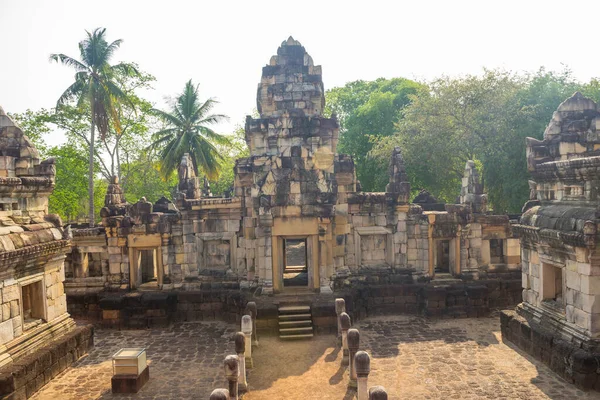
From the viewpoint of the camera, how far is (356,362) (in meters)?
8.58

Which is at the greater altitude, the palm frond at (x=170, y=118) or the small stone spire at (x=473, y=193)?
the palm frond at (x=170, y=118)

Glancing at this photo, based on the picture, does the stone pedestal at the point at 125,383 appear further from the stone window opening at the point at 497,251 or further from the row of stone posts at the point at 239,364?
the stone window opening at the point at 497,251

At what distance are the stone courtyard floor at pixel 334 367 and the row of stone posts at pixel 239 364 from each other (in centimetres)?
29

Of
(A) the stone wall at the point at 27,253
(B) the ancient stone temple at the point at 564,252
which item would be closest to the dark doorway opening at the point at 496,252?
(B) the ancient stone temple at the point at 564,252

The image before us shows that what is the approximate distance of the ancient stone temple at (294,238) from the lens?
1567 centimetres

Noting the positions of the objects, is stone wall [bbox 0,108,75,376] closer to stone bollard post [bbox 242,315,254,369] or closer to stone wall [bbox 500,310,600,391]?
stone bollard post [bbox 242,315,254,369]

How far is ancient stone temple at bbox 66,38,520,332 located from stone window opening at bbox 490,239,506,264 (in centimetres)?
4

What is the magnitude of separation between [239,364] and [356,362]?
9.47ft

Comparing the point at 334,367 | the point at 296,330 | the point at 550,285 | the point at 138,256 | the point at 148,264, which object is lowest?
the point at 334,367

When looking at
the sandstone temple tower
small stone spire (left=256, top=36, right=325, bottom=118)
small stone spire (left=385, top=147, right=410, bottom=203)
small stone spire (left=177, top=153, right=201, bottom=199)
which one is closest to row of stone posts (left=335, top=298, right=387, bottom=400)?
the sandstone temple tower

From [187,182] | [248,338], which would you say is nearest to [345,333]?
[248,338]

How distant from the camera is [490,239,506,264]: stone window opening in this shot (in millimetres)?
17328

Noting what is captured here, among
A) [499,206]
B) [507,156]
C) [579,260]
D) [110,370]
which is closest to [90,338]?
[110,370]

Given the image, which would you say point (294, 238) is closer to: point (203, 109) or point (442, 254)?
point (442, 254)
